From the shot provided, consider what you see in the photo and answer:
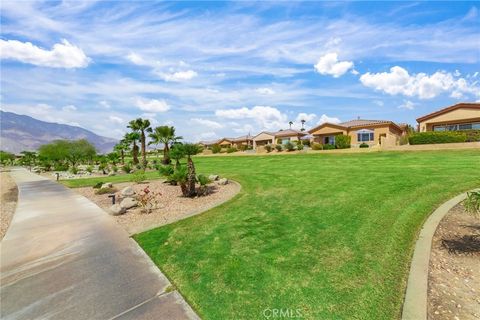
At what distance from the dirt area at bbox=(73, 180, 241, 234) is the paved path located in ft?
2.41

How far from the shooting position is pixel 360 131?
137ft

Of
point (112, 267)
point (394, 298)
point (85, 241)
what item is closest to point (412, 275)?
point (394, 298)

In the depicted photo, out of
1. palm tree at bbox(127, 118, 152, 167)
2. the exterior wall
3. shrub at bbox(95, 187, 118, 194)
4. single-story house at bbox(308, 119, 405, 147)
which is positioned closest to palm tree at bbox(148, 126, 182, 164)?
A: palm tree at bbox(127, 118, 152, 167)

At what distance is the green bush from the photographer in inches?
1097

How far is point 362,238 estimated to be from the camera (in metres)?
6.51

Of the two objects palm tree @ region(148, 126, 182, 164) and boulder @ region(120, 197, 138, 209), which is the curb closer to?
boulder @ region(120, 197, 138, 209)

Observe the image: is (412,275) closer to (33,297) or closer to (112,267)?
(112,267)

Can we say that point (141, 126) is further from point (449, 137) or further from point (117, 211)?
point (449, 137)

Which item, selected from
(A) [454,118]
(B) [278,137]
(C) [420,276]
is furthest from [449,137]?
(B) [278,137]

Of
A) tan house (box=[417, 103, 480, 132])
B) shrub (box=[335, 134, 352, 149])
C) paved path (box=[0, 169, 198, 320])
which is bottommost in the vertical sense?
paved path (box=[0, 169, 198, 320])

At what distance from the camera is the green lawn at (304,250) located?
440 centimetres

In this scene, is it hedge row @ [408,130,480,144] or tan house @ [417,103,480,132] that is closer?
hedge row @ [408,130,480,144]

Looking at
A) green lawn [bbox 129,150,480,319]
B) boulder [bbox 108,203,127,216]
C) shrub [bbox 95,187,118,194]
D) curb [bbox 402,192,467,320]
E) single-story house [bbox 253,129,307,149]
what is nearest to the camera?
curb [bbox 402,192,467,320]

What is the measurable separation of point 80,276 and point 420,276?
7419mm
